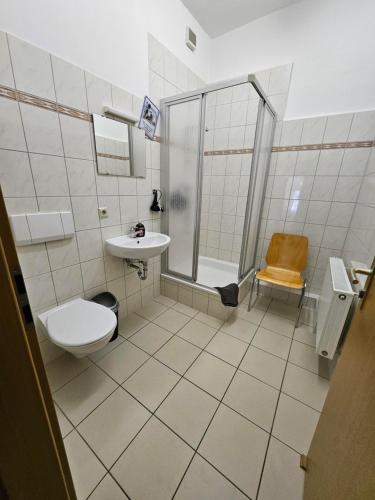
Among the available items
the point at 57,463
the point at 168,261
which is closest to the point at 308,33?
the point at 168,261

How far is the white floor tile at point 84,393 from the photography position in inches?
47.3

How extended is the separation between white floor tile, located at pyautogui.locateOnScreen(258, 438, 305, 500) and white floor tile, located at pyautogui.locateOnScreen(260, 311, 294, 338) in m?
0.97

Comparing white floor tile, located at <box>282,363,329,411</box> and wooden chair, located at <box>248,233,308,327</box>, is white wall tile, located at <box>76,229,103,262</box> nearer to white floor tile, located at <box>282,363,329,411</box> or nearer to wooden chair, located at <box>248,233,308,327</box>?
wooden chair, located at <box>248,233,308,327</box>

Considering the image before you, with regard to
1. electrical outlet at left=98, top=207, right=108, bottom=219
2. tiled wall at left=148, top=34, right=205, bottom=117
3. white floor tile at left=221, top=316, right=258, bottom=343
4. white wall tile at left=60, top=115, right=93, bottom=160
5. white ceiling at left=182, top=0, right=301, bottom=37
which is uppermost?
white ceiling at left=182, top=0, right=301, bottom=37

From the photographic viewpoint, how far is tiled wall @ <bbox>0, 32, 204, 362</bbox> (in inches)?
43.1

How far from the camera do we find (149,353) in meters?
1.61

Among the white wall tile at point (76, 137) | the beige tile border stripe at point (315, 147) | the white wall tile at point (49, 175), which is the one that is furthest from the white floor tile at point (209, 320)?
the beige tile border stripe at point (315, 147)

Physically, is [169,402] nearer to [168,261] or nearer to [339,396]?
[339,396]

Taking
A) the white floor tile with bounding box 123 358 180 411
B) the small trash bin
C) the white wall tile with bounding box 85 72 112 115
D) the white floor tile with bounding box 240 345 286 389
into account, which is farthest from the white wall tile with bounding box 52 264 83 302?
the white floor tile with bounding box 240 345 286 389

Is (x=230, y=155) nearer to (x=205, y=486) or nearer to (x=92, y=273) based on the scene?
(x=92, y=273)

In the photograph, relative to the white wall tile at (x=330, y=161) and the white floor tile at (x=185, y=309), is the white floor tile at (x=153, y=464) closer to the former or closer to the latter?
the white floor tile at (x=185, y=309)

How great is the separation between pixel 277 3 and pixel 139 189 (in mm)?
2159

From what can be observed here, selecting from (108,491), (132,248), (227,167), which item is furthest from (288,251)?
(108,491)

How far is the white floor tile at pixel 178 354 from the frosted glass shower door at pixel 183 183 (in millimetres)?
700
